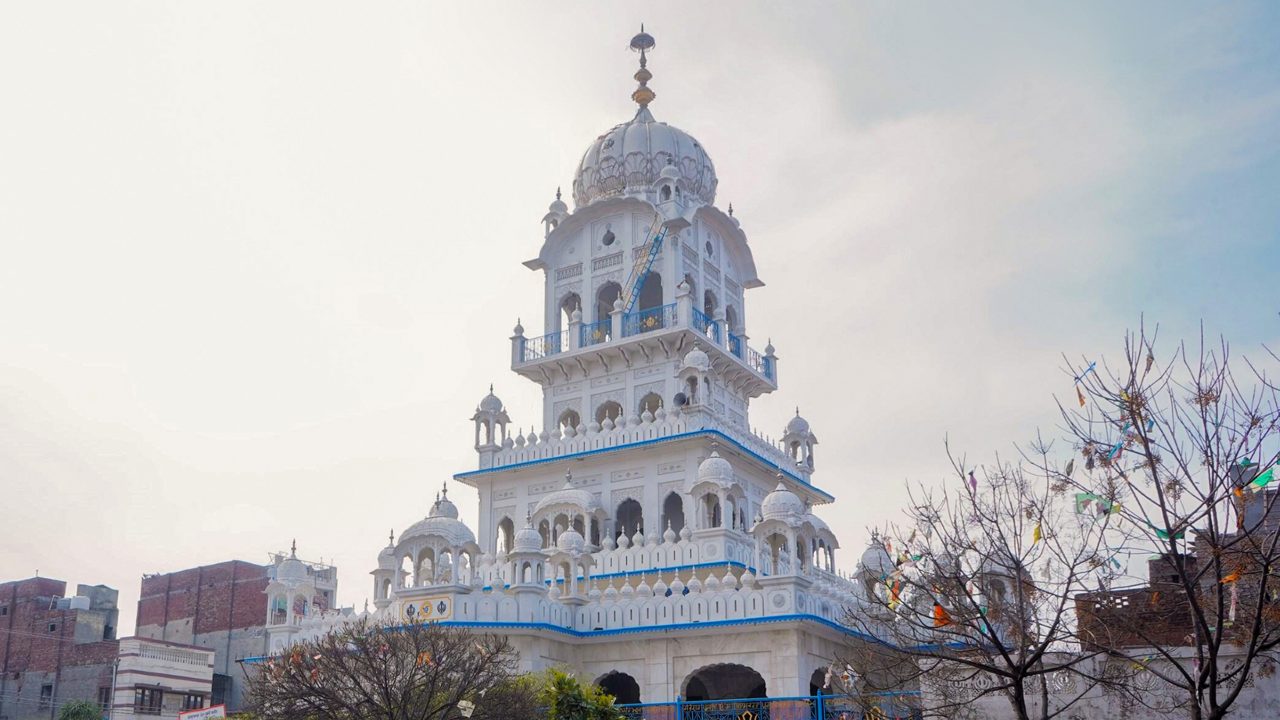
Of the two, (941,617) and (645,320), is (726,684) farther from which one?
(941,617)

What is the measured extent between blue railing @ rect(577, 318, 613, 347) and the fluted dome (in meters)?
4.83

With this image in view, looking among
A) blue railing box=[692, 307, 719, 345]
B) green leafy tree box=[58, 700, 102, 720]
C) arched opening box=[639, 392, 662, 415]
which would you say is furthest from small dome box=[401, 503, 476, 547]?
green leafy tree box=[58, 700, 102, 720]

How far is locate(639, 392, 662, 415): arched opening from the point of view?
130 ft

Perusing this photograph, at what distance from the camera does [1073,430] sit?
16453 millimetres

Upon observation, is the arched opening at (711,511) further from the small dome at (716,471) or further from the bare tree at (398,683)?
the bare tree at (398,683)

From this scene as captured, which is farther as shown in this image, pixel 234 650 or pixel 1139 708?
pixel 234 650

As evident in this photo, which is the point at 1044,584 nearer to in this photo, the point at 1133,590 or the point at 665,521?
the point at 1133,590

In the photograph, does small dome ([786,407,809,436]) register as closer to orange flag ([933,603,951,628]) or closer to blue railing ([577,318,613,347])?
blue railing ([577,318,613,347])

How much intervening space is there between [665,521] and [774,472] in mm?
4302

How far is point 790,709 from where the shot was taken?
939 inches

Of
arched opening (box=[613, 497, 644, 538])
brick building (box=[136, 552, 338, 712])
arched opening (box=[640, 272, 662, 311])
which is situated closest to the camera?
Answer: arched opening (box=[613, 497, 644, 538])

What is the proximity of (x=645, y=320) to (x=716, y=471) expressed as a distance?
883 cm

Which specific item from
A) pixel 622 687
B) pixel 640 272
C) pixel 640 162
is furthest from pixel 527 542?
pixel 640 162

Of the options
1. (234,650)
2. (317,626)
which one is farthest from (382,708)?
(234,650)
